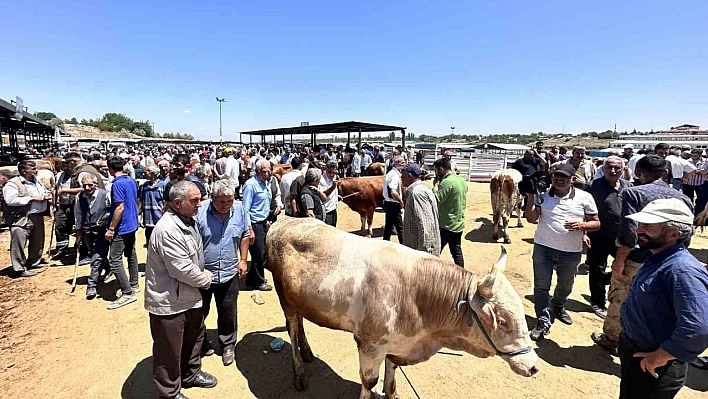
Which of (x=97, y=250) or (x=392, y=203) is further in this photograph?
(x=392, y=203)

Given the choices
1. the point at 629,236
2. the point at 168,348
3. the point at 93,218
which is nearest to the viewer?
the point at 168,348

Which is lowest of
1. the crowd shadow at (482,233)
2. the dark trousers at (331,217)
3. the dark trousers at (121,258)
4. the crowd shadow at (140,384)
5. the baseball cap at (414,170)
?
the crowd shadow at (140,384)

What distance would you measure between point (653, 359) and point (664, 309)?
308mm

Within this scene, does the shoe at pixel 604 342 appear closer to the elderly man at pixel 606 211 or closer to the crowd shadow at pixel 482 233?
the elderly man at pixel 606 211

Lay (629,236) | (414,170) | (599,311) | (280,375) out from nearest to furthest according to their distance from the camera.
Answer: (629,236), (280,375), (414,170), (599,311)

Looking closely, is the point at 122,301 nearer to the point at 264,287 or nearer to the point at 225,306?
the point at 264,287


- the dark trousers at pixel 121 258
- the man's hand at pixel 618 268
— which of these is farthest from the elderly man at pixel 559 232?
the dark trousers at pixel 121 258

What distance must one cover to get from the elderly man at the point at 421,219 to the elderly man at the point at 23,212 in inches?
256

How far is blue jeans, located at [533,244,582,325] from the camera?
3.95 meters

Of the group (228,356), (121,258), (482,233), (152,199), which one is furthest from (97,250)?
(482,233)

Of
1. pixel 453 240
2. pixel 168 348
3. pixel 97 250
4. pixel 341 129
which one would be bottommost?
pixel 168 348

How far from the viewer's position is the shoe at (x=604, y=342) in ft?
12.8

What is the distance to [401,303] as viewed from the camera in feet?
8.78

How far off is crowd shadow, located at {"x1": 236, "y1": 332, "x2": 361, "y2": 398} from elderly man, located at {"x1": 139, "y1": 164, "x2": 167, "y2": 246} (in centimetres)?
284
